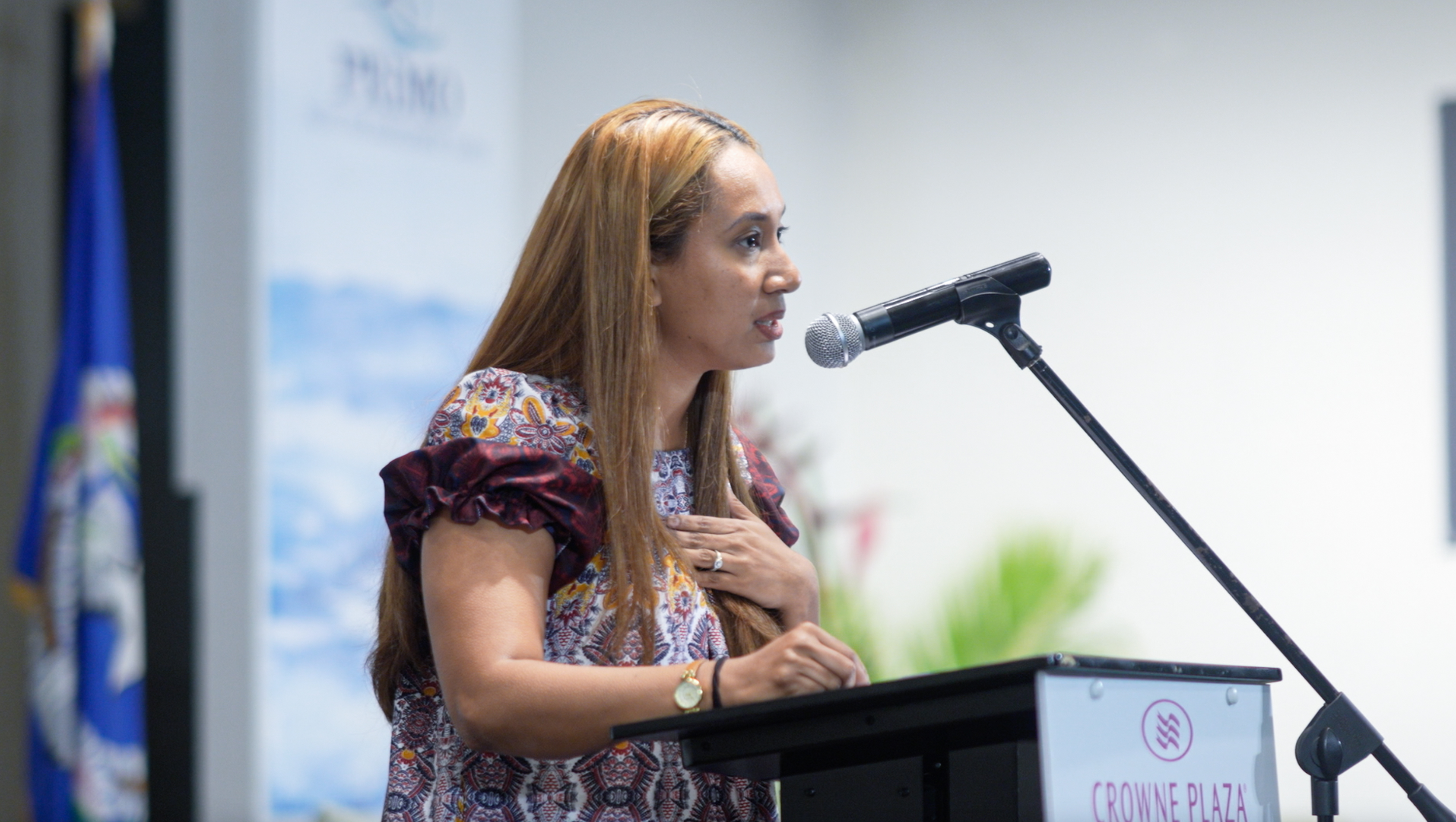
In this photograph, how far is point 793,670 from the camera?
1.09 metres

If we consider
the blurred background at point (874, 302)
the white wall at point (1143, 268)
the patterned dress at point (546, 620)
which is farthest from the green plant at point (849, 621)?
the patterned dress at point (546, 620)

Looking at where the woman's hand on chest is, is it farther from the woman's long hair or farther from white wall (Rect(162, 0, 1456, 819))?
white wall (Rect(162, 0, 1456, 819))

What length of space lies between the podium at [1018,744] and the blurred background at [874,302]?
1.83m

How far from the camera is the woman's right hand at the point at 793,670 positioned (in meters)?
A: 1.09

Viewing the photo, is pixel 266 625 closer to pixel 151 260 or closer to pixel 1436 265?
pixel 151 260

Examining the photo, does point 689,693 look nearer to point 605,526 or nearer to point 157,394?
point 605,526

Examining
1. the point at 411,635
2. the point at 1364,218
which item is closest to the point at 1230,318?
the point at 1364,218

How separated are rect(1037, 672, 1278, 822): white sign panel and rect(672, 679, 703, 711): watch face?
31cm

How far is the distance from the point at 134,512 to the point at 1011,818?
1.99 meters

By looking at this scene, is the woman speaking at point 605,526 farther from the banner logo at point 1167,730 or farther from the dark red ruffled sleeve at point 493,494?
the banner logo at point 1167,730

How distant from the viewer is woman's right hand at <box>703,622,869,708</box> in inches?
43.0

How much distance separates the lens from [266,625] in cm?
279

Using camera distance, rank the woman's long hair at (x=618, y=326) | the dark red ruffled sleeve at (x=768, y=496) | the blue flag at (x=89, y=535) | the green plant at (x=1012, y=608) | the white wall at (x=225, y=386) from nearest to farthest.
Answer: the woman's long hair at (x=618, y=326) → the dark red ruffled sleeve at (x=768, y=496) → the blue flag at (x=89, y=535) → the white wall at (x=225, y=386) → the green plant at (x=1012, y=608)

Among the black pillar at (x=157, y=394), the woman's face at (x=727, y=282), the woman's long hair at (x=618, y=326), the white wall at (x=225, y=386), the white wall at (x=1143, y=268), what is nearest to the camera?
the woman's long hair at (x=618, y=326)
